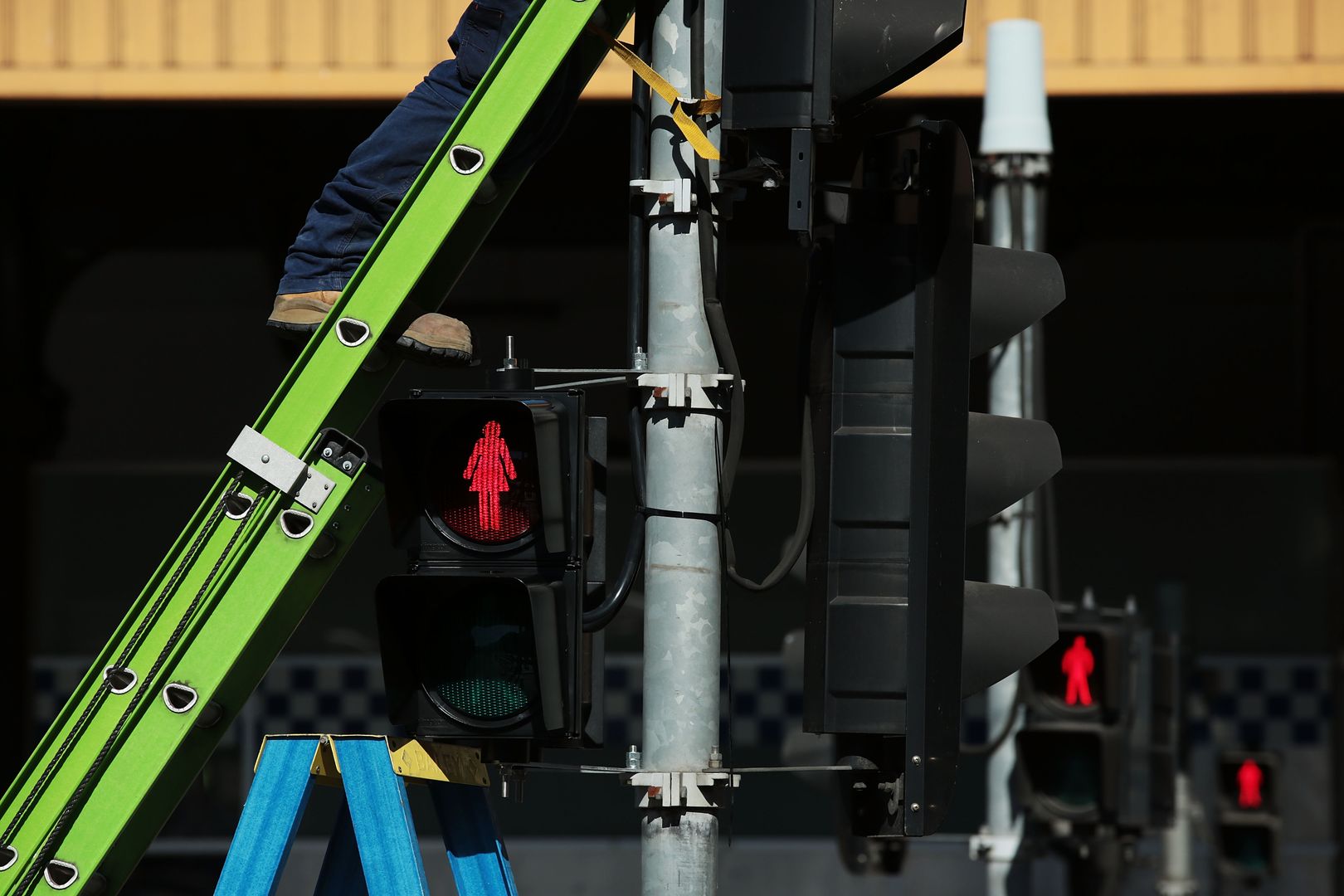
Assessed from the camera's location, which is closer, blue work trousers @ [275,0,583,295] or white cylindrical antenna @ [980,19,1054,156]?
blue work trousers @ [275,0,583,295]

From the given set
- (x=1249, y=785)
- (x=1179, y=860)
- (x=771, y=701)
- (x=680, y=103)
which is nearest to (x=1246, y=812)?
(x=1249, y=785)

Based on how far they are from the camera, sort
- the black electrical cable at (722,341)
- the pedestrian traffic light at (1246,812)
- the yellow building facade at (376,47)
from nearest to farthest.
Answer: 1. the black electrical cable at (722,341)
2. the yellow building facade at (376,47)
3. the pedestrian traffic light at (1246,812)

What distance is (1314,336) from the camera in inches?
546

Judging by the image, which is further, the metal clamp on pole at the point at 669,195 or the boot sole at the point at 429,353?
the metal clamp on pole at the point at 669,195

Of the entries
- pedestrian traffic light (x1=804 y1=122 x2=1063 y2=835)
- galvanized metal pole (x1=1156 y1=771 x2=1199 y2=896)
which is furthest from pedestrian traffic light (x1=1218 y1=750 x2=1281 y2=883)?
pedestrian traffic light (x1=804 y1=122 x2=1063 y2=835)

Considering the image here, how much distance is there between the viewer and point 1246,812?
1310cm

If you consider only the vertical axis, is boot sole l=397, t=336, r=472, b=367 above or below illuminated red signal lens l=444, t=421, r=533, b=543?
above

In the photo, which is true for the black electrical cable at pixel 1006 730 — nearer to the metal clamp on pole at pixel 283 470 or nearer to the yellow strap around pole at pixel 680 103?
the yellow strap around pole at pixel 680 103

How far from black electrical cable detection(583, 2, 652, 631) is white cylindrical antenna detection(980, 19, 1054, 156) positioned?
400 centimetres

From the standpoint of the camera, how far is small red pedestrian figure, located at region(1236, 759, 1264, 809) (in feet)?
42.7

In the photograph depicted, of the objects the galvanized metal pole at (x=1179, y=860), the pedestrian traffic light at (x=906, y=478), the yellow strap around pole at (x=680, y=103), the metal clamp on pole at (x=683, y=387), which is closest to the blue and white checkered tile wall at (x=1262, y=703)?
the galvanized metal pole at (x=1179, y=860)

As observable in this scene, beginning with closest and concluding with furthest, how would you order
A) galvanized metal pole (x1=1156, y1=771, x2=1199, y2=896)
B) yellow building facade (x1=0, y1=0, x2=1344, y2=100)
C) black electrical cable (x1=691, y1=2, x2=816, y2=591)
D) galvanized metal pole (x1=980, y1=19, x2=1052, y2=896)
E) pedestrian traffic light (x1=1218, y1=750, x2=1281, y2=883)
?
black electrical cable (x1=691, y1=2, x2=816, y2=591) → galvanized metal pole (x1=980, y1=19, x2=1052, y2=896) → yellow building facade (x1=0, y1=0, x2=1344, y2=100) → galvanized metal pole (x1=1156, y1=771, x2=1199, y2=896) → pedestrian traffic light (x1=1218, y1=750, x2=1281, y2=883)

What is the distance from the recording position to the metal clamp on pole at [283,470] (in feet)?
11.1

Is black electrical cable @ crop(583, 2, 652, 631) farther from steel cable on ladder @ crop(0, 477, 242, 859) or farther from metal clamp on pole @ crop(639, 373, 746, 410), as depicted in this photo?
steel cable on ladder @ crop(0, 477, 242, 859)
